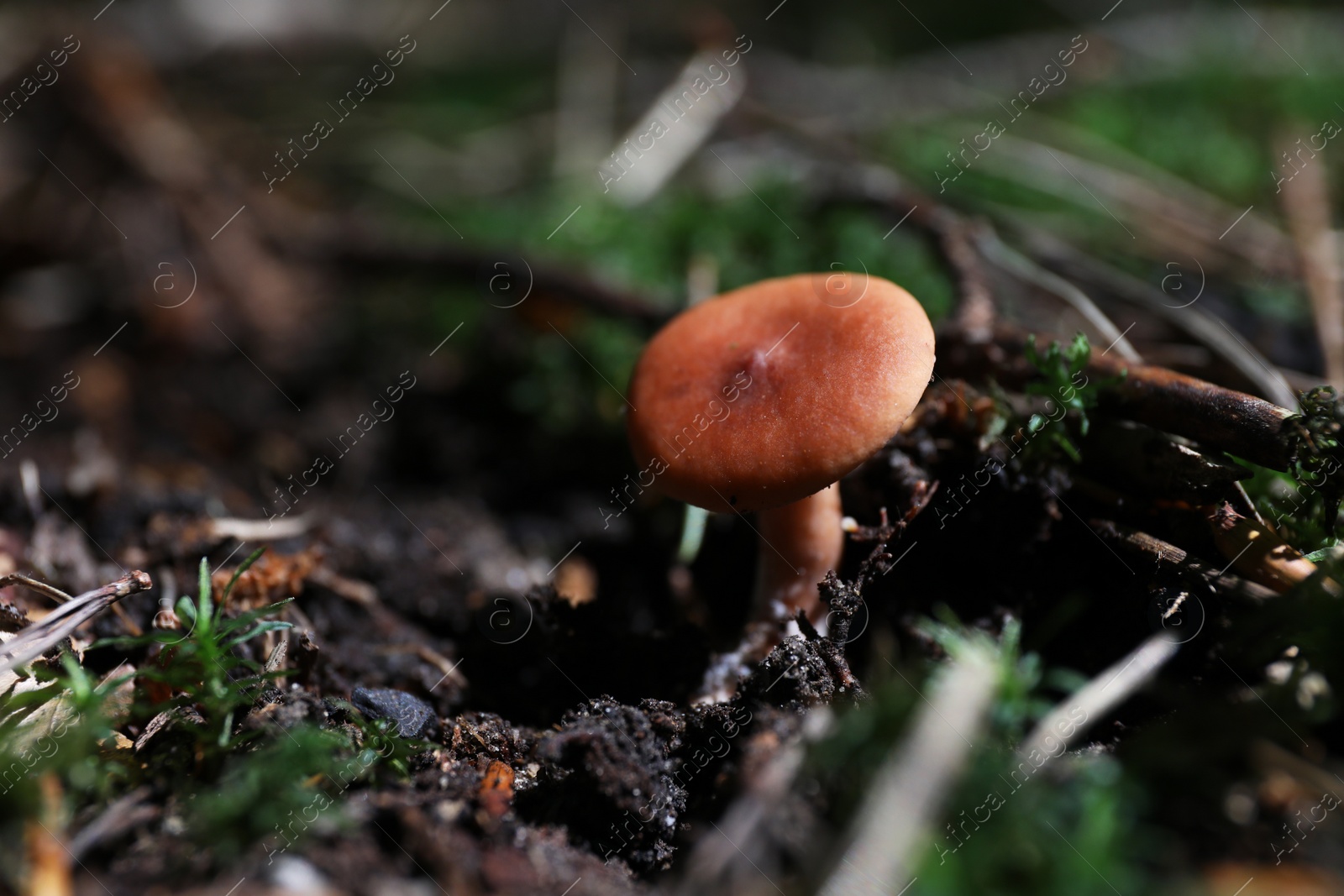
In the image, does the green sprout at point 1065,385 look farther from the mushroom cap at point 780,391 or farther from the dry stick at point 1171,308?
the dry stick at point 1171,308

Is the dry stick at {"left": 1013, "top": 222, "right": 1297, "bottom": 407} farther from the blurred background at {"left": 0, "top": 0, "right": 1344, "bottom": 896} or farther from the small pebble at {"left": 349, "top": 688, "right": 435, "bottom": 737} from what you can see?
the small pebble at {"left": 349, "top": 688, "right": 435, "bottom": 737}

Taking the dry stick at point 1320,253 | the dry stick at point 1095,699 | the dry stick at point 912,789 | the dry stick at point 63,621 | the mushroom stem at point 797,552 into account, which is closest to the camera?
the dry stick at point 912,789

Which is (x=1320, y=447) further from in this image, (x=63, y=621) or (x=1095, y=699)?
(x=63, y=621)

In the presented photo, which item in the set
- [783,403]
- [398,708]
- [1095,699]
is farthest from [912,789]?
[398,708]

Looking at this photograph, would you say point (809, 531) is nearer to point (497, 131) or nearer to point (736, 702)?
point (736, 702)

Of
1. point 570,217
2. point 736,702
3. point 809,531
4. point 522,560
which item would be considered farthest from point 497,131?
point 736,702

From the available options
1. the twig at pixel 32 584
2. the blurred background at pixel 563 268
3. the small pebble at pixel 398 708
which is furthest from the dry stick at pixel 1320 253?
the twig at pixel 32 584
